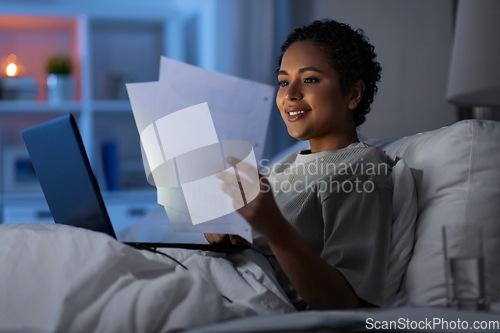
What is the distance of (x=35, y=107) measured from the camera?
2.37 metres

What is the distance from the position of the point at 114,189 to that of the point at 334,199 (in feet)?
5.96

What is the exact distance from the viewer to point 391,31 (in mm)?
1777

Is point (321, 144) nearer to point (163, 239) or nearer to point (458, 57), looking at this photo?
point (163, 239)

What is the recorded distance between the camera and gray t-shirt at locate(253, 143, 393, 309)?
30.5 inches

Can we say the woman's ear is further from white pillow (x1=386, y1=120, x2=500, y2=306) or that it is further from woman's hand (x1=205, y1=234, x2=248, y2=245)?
→ woman's hand (x1=205, y1=234, x2=248, y2=245)

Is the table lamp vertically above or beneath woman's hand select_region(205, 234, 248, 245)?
above

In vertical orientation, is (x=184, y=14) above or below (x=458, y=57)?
above

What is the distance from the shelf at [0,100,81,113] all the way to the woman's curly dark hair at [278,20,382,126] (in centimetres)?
159

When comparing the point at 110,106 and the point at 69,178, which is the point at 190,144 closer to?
the point at 69,178

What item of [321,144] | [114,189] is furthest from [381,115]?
[114,189]

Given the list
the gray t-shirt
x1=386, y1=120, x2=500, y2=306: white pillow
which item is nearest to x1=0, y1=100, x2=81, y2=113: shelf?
the gray t-shirt

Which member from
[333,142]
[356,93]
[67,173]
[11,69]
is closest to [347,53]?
[356,93]

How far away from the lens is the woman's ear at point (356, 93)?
1.07 m

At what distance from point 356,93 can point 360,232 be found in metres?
0.40
